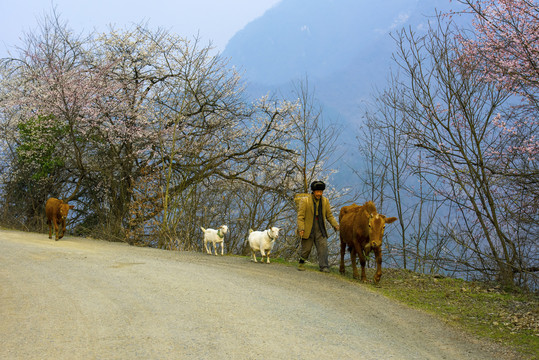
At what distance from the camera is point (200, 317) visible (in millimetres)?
7215

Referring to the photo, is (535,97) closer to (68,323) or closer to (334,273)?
(334,273)

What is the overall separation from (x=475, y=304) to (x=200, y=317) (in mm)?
5921

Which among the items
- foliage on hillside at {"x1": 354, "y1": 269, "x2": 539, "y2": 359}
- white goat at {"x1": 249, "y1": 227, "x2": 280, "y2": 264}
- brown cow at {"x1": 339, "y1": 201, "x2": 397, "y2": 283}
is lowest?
foliage on hillside at {"x1": 354, "y1": 269, "x2": 539, "y2": 359}

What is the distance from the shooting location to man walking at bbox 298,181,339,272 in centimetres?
1280

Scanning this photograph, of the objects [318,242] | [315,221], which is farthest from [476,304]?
[315,221]

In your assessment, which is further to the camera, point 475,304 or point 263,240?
point 263,240

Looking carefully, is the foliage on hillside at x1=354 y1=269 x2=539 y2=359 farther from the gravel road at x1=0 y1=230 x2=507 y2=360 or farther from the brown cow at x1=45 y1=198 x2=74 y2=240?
the brown cow at x1=45 y1=198 x2=74 y2=240

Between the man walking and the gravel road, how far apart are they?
129 cm

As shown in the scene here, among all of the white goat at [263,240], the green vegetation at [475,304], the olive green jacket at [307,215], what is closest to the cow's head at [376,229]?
the green vegetation at [475,304]

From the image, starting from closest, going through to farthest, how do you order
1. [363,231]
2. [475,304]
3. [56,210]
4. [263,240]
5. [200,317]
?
[200,317] < [475,304] < [363,231] < [263,240] < [56,210]

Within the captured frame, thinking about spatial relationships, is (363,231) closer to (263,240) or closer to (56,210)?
(263,240)

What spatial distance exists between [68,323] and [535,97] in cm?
977

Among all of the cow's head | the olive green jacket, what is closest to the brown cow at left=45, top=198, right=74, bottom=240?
the olive green jacket

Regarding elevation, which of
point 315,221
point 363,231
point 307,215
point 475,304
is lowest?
point 475,304
